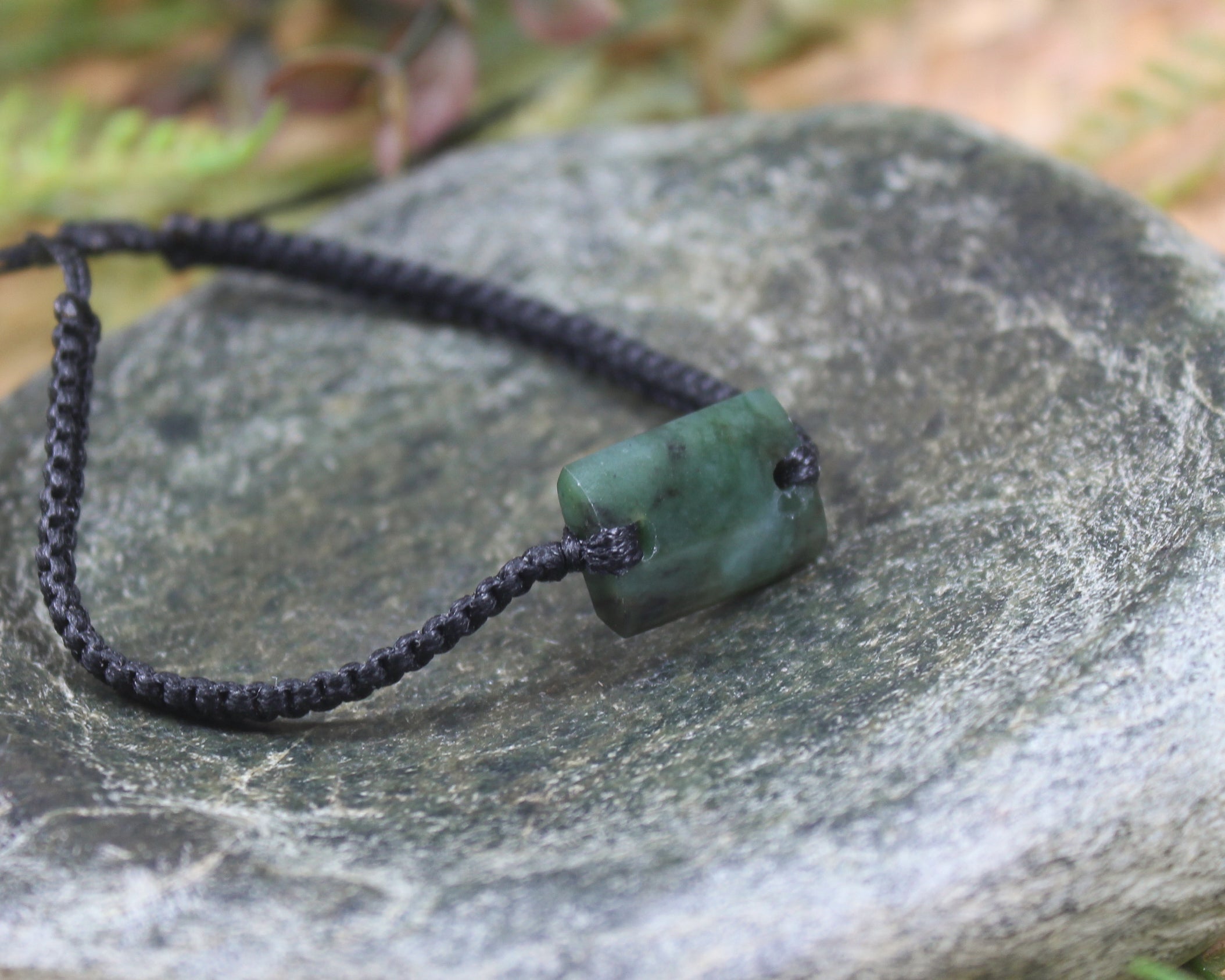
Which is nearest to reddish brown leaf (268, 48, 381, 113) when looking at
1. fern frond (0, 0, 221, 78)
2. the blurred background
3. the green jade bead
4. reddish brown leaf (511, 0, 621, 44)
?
the blurred background

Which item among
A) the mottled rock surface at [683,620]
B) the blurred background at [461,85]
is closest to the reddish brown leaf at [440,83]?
the blurred background at [461,85]

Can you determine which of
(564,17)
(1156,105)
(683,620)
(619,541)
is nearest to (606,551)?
(619,541)

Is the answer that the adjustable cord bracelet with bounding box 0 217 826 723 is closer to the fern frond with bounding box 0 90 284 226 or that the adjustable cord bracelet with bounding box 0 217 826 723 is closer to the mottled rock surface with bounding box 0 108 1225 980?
the mottled rock surface with bounding box 0 108 1225 980

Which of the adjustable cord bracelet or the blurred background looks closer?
the adjustable cord bracelet

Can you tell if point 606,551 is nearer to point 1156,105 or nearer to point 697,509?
point 697,509

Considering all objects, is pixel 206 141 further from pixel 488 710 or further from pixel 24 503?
pixel 488 710
